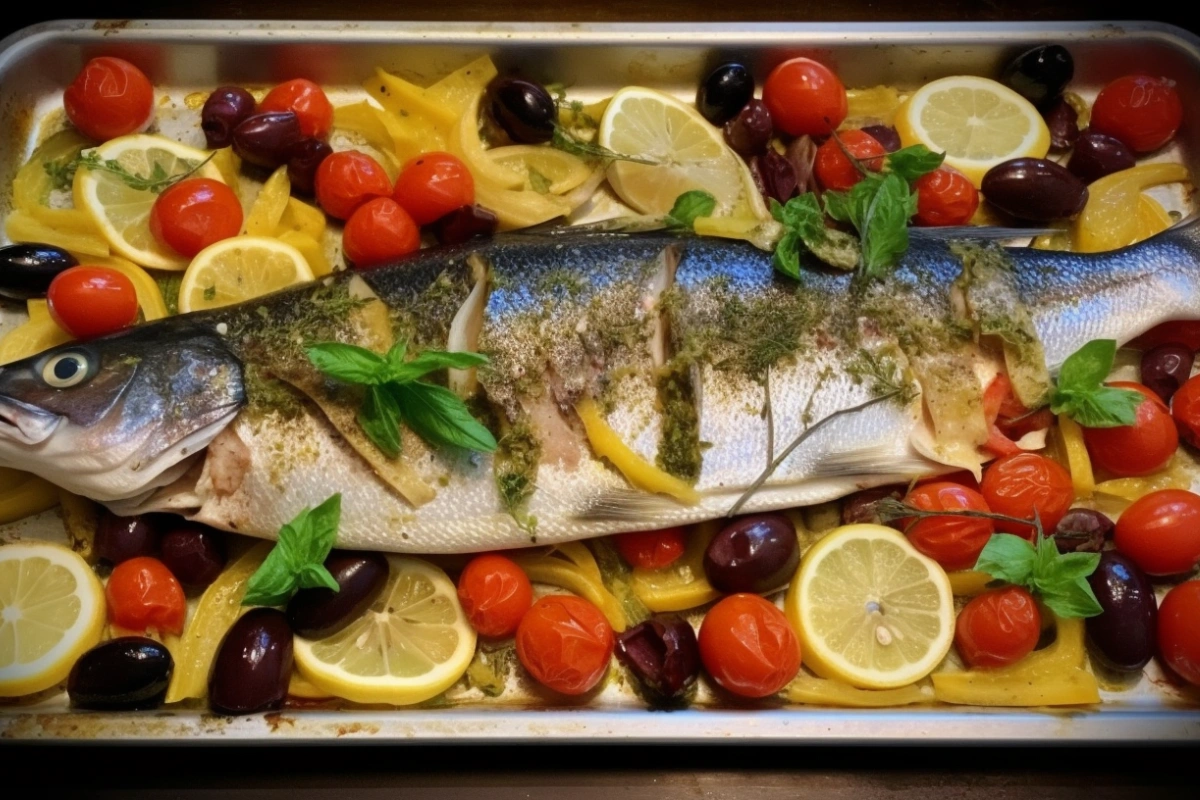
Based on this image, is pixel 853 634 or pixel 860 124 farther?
pixel 860 124

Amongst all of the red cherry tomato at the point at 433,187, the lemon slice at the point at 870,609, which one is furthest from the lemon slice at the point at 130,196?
the lemon slice at the point at 870,609

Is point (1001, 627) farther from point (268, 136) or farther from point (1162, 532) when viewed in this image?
point (268, 136)

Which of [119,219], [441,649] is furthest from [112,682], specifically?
[119,219]

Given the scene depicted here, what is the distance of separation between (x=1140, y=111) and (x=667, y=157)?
1669 mm

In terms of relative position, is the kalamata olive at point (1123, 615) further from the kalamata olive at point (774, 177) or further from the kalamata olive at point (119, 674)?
the kalamata olive at point (119, 674)

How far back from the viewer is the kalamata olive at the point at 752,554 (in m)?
2.39

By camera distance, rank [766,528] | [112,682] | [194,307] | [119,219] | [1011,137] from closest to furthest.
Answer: [112,682]
[766,528]
[194,307]
[119,219]
[1011,137]

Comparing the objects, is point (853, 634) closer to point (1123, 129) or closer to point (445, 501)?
point (445, 501)

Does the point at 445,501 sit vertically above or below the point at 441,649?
above

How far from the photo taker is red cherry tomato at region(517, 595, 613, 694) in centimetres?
227

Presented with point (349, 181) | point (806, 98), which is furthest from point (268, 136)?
point (806, 98)

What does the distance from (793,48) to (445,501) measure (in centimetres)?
203

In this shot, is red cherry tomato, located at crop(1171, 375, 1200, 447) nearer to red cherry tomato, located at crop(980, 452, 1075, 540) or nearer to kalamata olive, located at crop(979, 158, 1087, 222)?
red cherry tomato, located at crop(980, 452, 1075, 540)

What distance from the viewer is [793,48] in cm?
312
